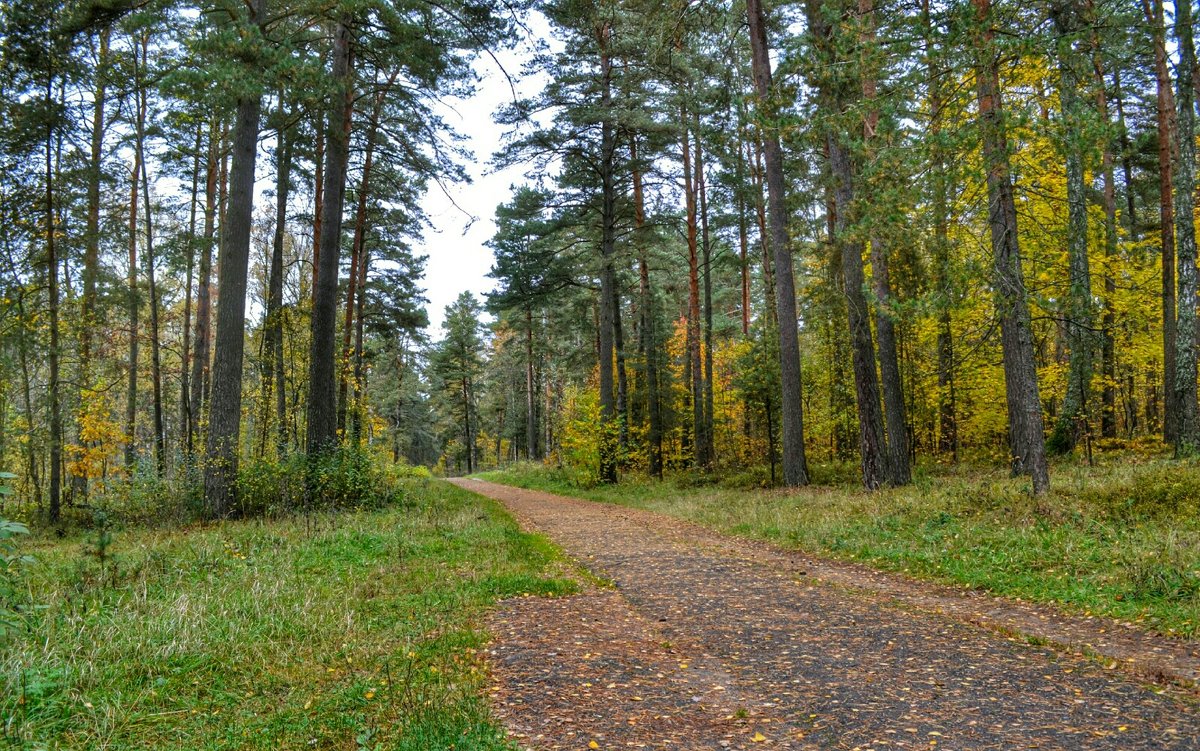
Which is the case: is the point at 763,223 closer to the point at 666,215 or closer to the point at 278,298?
the point at 666,215

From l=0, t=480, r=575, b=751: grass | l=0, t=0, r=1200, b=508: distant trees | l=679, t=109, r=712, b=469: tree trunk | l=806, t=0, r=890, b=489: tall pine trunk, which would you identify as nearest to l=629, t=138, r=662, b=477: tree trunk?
l=0, t=0, r=1200, b=508: distant trees

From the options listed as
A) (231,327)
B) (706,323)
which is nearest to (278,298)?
(231,327)

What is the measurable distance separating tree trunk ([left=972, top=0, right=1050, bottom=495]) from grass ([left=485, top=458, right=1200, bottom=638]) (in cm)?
82

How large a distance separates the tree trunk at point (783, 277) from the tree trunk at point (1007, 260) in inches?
190

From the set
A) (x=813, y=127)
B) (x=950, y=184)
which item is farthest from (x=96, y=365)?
(x=950, y=184)

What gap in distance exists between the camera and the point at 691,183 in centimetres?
1956

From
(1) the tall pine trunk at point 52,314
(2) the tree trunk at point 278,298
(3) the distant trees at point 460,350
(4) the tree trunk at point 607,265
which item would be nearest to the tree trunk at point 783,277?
(4) the tree trunk at point 607,265

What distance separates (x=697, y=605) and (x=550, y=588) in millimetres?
1539

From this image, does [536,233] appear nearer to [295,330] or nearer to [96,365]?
[295,330]

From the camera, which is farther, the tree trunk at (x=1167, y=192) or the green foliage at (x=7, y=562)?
the tree trunk at (x=1167, y=192)

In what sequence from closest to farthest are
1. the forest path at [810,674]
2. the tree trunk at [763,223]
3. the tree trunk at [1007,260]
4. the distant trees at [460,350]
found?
1. the forest path at [810,674]
2. the tree trunk at [1007,260]
3. the tree trunk at [763,223]
4. the distant trees at [460,350]

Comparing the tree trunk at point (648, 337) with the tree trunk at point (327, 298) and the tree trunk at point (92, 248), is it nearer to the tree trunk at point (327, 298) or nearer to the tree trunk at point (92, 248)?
the tree trunk at point (327, 298)

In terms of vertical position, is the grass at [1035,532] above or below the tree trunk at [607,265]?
below

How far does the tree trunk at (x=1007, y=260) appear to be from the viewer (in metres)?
7.83
